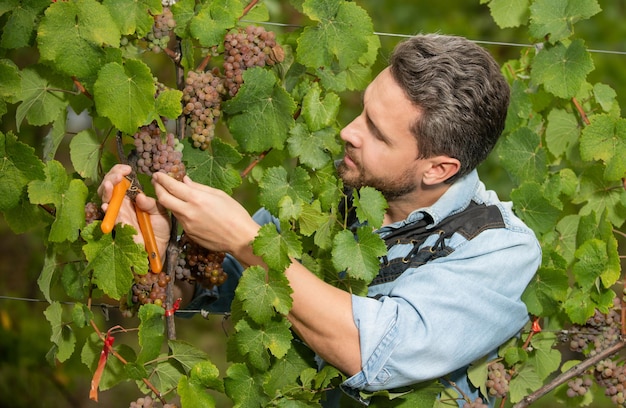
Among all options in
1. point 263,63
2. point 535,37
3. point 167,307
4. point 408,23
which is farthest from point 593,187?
point 408,23

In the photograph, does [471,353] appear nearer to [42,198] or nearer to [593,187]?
[593,187]

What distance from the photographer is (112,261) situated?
1.73 meters

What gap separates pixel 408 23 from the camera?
5.98 m

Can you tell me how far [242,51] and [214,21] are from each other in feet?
0.28

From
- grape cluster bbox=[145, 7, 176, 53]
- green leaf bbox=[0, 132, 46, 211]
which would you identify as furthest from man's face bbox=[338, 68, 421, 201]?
green leaf bbox=[0, 132, 46, 211]

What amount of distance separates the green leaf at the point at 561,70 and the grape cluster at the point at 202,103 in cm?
85

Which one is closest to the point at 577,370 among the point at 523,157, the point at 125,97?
the point at 523,157

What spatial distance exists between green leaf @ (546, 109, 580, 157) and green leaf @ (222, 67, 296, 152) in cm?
78

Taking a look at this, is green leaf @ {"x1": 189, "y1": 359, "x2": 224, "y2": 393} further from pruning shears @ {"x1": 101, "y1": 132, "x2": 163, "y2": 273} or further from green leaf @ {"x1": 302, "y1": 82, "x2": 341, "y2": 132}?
green leaf @ {"x1": 302, "y1": 82, "x2": 341, "y2": 132}

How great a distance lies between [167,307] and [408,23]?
4457 mm

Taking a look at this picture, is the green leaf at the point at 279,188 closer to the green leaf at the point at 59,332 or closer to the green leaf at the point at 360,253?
the green leaf at the point at 360,253

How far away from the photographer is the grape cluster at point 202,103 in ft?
5.97

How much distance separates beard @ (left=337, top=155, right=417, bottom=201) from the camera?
196 centimetres

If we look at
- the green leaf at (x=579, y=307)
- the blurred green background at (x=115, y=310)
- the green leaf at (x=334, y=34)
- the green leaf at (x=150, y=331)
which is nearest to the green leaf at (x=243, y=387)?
the green leaf at (x=150, y=331)
